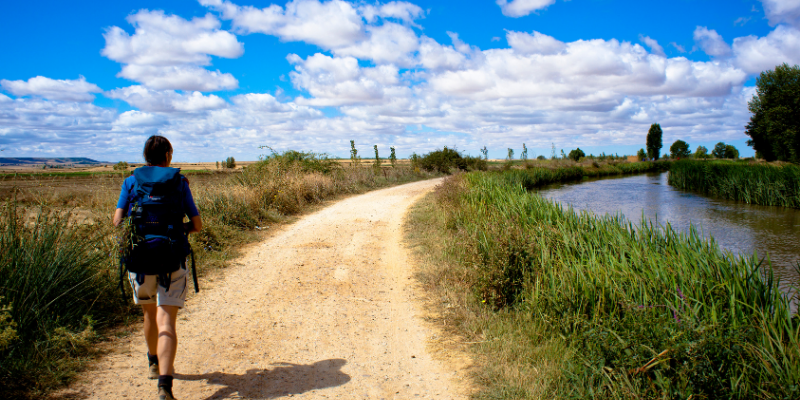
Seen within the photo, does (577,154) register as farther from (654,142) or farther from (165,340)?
(165,340)

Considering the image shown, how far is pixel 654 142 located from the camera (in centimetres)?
7756

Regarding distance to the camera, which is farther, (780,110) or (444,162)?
(444,162)

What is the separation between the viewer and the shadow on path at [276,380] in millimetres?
3420

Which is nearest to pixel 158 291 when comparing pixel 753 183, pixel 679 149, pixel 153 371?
pixel 153 371

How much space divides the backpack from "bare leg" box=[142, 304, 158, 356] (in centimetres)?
32

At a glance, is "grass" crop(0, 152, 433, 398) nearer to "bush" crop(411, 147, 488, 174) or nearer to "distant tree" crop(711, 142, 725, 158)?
"bush" crop(411, 147, 488, 174)

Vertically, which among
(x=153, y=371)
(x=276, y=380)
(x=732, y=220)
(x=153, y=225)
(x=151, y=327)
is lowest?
(x=732, y=220)

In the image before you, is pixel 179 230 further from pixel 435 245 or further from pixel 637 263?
pixel 435 245

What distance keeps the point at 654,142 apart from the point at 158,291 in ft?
293

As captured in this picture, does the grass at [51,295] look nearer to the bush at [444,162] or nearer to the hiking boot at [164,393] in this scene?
the hiking boot at [164,393]

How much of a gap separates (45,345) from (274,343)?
6.28 feet

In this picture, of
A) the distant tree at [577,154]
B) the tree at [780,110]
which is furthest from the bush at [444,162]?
the distant tree at [577,154]

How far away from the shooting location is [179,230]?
10.4ft

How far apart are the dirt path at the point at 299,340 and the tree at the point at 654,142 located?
8404 cm
